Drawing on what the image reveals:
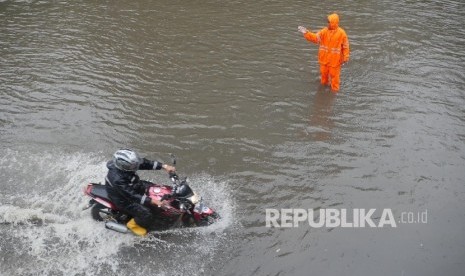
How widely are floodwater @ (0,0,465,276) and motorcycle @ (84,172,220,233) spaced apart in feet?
0.74

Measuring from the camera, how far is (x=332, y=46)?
1023cm

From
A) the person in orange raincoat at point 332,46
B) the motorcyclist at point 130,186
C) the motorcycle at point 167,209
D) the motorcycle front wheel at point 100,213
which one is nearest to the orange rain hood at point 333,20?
the person in orange raincoat at point 332,46

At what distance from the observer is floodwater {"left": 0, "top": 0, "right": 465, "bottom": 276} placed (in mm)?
7008

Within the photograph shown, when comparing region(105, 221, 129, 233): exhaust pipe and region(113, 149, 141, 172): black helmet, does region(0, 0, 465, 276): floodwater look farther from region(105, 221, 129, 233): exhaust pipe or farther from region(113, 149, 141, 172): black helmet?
region(113, 149, 141, 172): black helmet

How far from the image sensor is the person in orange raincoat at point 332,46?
10.1 metres

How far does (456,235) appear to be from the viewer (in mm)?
7129

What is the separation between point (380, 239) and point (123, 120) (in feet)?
20.7

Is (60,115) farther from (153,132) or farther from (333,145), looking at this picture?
(333,145)

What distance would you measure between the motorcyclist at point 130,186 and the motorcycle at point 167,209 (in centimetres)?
17

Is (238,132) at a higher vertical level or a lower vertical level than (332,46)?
lower

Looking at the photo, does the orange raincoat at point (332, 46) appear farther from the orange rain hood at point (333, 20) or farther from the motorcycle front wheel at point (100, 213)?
the motorcycle front wheel at point (100, 213)

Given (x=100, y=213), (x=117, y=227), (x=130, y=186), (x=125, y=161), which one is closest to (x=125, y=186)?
(x=130, y=186)

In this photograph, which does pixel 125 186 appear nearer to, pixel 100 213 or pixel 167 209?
pixel 167 209

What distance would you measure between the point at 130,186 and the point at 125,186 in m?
0.10
